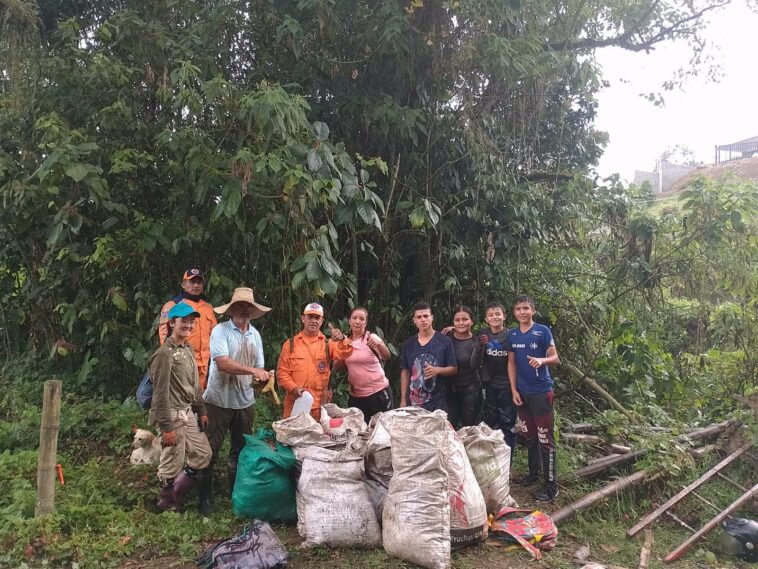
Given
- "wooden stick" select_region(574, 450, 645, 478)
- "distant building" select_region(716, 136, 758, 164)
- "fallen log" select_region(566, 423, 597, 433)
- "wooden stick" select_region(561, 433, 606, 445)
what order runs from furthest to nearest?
"distant building" select_region(716, 136, 758, 164)
"fallen log" select_region(566, 423, 597, 433)
"wooden stick" select_region(561, 433, 606, 445)
"wooden stick" select_region(574, 450, 645, 478)

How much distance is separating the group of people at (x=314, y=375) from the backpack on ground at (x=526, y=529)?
61 centimetres

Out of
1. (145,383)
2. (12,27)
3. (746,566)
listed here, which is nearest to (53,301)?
(12,27)

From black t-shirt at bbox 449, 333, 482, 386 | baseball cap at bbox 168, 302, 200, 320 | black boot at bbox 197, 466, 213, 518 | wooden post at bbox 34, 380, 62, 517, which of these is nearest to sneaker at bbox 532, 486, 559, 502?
black t-shirt at bbox 449, 333, 482, 386

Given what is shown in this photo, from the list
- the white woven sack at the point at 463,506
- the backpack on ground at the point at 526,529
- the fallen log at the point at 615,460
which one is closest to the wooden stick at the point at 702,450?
the fallen log at the point at 615,460

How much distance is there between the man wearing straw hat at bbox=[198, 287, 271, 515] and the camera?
12.8 ft

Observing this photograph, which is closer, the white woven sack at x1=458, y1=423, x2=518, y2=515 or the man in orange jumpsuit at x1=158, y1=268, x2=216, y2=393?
the white woven sack at x1=458, y1=423, x2=518, y2=515

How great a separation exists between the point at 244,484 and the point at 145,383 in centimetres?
95

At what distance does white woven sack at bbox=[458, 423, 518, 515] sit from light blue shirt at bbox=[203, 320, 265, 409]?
151cm

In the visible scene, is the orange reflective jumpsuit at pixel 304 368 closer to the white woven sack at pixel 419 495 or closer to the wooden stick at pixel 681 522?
the white woven sack at pixel 419 495

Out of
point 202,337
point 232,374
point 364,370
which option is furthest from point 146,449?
point 364,370

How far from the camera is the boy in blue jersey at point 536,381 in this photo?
427 cm

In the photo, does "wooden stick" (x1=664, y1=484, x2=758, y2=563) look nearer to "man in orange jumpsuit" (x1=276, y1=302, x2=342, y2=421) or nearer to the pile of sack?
the pile of sack

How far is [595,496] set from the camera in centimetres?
431

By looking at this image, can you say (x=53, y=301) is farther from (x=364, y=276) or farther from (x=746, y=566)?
(x=746, y=566)
